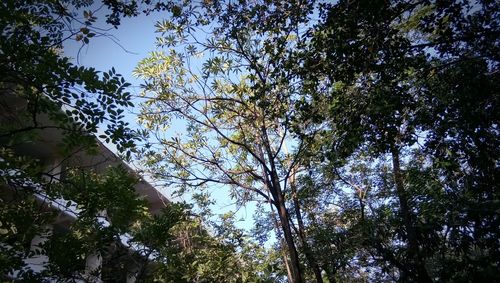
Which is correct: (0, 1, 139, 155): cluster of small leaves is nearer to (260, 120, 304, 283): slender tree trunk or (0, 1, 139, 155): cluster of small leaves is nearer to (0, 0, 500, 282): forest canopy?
(0, 0, 500, 282): forest canopy

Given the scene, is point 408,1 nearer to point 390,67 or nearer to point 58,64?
point 390,67


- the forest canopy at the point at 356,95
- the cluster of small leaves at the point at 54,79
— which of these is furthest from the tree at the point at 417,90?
the cluster of small leaves at the point at 54,79

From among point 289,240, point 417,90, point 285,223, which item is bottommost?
point 289,240

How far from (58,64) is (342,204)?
35.4 feet

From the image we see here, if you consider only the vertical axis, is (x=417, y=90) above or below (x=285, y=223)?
above

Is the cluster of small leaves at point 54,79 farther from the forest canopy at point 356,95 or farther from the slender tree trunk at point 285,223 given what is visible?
the slender tree trunk at point 285,223

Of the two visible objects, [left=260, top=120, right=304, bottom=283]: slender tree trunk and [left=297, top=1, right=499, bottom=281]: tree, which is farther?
[left=260, top=120, right=304, bottom=283]: slender tree trunk

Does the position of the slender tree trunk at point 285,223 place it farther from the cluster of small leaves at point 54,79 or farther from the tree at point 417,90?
the cluster of small leaves at point 54,79

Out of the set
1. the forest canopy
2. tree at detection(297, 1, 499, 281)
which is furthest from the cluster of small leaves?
tree at detection(297, 1, 499, 281)

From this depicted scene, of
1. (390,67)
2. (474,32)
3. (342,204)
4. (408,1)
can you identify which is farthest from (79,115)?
(342,204)

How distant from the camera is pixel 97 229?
6293 millimetres

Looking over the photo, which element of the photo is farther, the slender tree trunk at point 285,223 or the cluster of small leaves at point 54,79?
the slender tree trunk at point 285,223

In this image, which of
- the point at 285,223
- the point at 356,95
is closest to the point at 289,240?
the point at 285,223

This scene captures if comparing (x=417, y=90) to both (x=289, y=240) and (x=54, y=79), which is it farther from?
(x=54, y=79)
